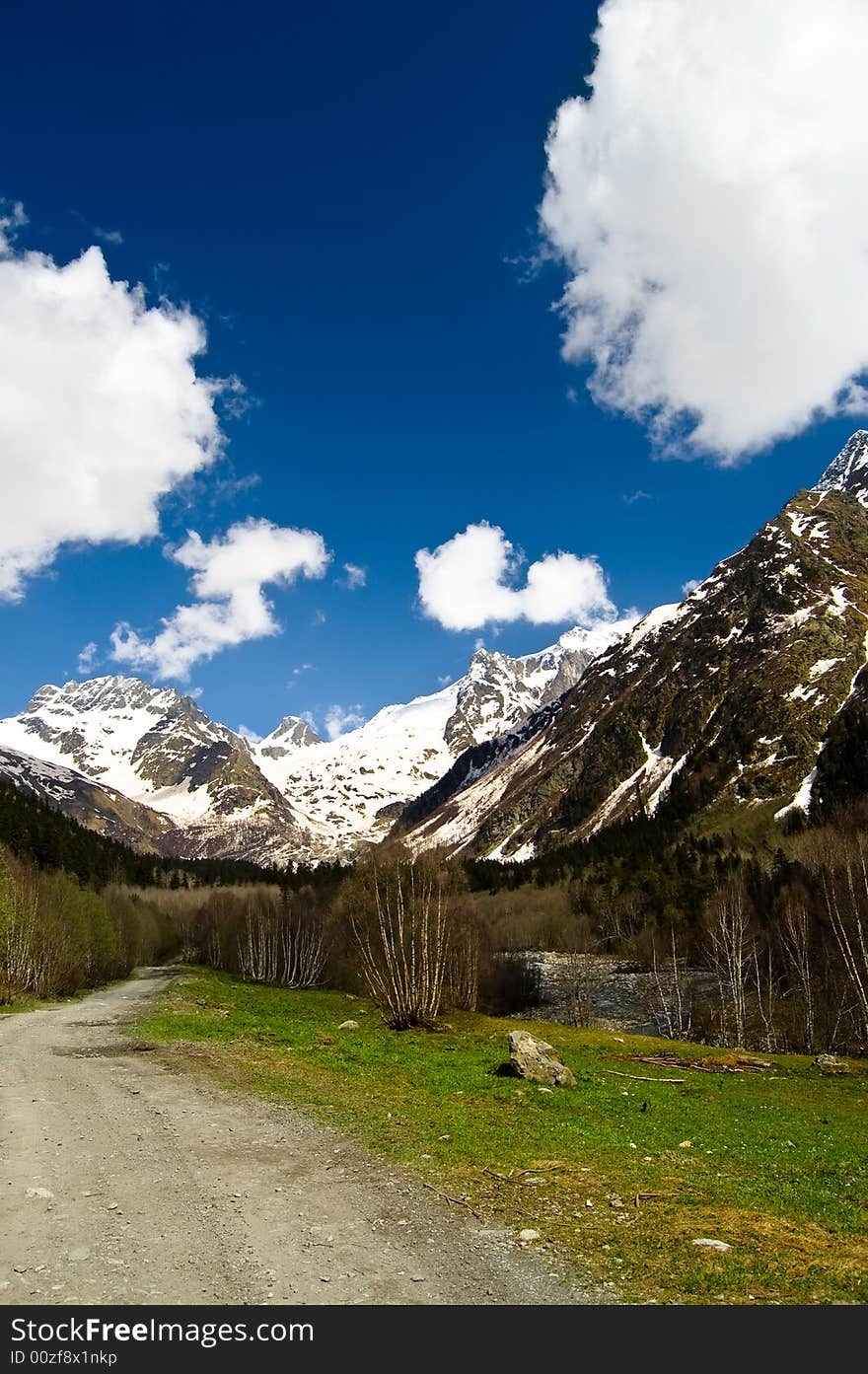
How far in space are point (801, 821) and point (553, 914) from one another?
199 ft

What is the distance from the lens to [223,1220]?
39.0 ft

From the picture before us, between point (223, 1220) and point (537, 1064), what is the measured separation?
1982cm

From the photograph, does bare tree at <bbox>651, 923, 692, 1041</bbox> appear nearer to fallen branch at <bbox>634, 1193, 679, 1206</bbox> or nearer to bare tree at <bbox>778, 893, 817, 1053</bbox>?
bare tree at <bbox>778, 893, 817, 1053</bbox>

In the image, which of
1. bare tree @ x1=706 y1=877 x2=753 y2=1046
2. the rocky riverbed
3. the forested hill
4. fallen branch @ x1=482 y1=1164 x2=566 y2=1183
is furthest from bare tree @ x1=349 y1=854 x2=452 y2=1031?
the forested hill

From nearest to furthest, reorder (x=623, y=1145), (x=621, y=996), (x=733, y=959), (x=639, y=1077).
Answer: (x=623, y=1145)
(x=639, y=1077)
(x=733, y=959)
(x=621, y=996)

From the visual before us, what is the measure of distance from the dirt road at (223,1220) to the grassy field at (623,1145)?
1312 millimetres

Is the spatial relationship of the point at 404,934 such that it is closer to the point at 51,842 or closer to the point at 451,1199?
the point at 451,1199

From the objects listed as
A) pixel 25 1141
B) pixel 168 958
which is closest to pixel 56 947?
pixel 25 1141

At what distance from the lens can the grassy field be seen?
10969mm

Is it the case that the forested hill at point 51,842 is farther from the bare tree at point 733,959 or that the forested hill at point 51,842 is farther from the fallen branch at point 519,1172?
the fallen branch at point 519,1172

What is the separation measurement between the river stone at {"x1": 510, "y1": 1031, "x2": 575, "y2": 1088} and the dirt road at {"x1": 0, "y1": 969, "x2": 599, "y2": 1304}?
11.4 m

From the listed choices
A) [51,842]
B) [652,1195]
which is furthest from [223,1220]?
[51,842]

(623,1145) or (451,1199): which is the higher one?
(451,1199)
